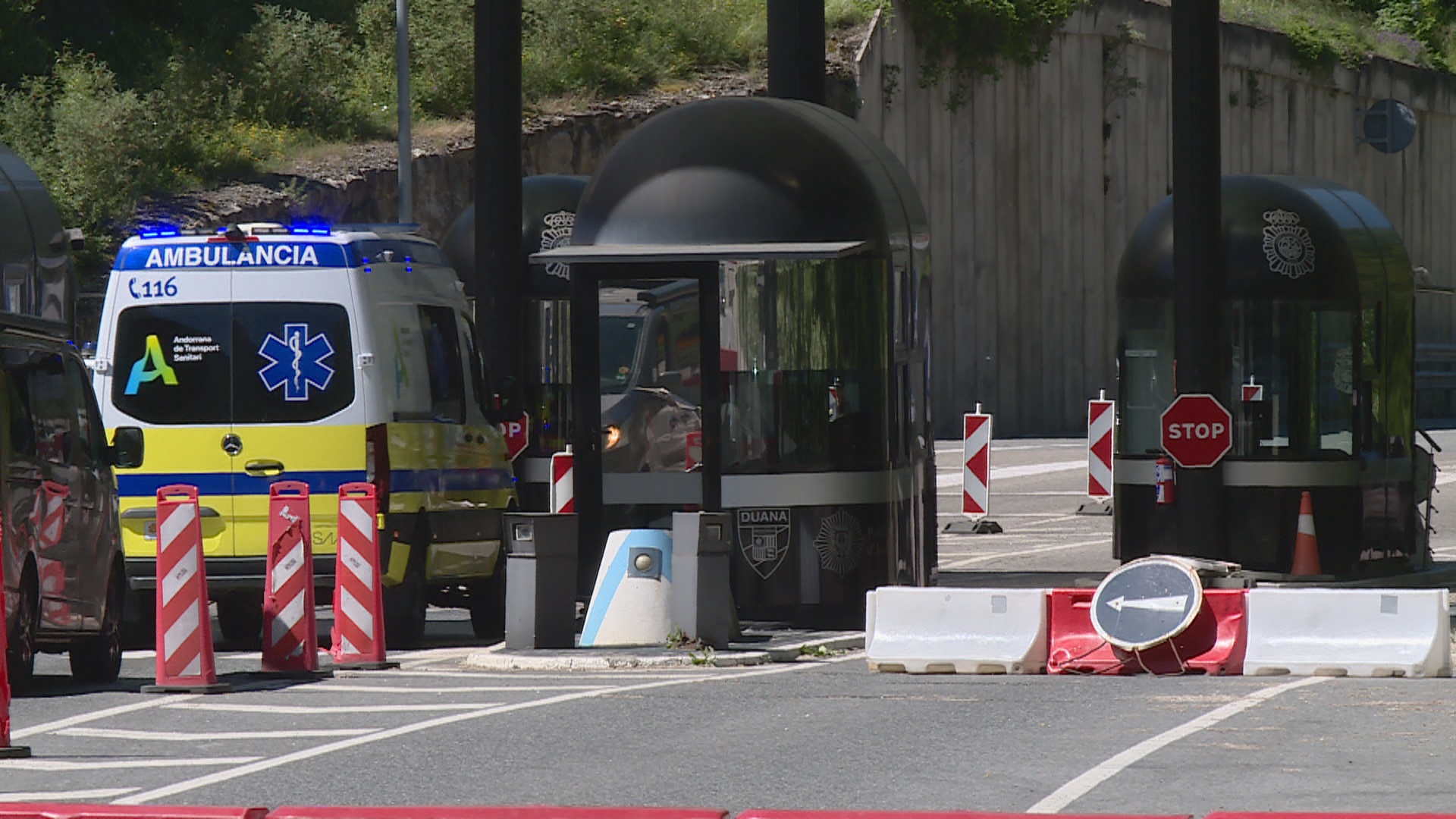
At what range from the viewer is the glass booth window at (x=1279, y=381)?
730 inches

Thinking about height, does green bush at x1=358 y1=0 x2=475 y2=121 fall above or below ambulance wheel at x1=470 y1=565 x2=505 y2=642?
above

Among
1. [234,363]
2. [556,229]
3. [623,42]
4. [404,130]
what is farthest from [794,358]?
[623,42]

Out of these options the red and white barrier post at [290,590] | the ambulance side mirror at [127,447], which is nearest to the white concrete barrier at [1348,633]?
the red and white barrier post at [290,590]

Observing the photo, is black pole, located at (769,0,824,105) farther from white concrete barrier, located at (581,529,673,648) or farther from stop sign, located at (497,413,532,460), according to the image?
white concrete barrier, located at (581,529,673,648)

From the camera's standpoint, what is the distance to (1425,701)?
1159cm

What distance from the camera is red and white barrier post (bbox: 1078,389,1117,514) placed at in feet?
84.5

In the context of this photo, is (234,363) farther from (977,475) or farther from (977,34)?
(977,34)

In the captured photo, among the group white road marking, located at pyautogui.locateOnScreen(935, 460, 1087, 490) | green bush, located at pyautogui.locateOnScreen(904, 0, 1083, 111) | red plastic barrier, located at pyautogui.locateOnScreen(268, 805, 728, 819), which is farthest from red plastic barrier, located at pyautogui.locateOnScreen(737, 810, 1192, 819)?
green bush, located at pyautogui.locateOnScreen(904, 0, 1083, 111)

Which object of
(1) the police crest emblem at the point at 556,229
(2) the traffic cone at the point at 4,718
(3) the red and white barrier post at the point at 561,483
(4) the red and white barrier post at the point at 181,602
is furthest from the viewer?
(1) the police crest emblem at the point at 556,229

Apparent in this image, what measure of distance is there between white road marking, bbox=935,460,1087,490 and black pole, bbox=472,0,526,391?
13.5m

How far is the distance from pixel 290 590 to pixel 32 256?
2.26 metres

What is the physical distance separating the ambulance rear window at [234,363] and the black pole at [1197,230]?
6.46 meters

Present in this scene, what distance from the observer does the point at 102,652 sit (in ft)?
43.5

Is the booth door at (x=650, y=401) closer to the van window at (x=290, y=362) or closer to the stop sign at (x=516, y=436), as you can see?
the van window at (x=290, y=362)
